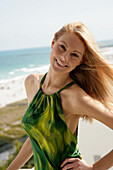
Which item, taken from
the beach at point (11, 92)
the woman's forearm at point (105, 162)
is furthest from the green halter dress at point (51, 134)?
the beach at point (11, 92)

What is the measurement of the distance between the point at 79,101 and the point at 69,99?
0.21 ft

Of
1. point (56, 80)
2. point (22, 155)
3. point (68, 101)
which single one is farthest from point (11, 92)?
point (68, 101)

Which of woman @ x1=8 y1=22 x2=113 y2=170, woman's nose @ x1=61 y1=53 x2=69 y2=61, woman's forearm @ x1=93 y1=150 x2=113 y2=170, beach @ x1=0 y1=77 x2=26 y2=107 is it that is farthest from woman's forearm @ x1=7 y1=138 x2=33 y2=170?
beach @ x1=0 y1=77 x2=26 y2=107

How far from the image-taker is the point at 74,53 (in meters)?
1.05

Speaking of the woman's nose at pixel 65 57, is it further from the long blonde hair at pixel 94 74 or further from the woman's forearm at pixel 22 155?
the woman's forearm at pixel 22 155

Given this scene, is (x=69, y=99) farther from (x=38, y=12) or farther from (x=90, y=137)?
(x=38, y=12)

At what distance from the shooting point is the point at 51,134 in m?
1.08

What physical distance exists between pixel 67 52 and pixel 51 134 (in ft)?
1.21

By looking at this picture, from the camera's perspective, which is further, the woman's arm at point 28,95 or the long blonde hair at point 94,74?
the woman's arm at point 28,95

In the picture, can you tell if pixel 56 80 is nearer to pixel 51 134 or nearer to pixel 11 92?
pixel 51 134

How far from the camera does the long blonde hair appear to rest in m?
1.09

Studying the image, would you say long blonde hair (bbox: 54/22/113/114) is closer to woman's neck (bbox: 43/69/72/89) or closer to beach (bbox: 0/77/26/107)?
woman's neck (bbox: 43/69/72/89)

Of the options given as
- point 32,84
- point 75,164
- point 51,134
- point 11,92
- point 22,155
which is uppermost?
point 32,84

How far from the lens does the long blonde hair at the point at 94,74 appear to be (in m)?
1.09
